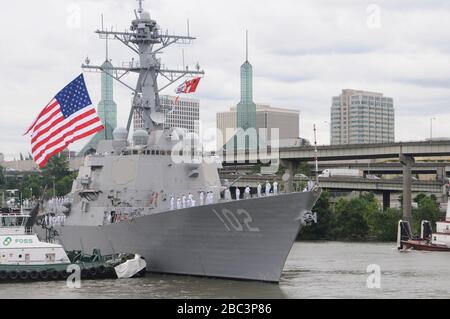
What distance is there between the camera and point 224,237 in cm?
3491

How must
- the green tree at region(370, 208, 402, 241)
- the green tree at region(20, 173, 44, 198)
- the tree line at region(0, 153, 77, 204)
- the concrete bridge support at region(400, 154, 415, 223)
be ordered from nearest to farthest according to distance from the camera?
1. the concrete bridge support at region(400, 154, 415, 223)
2. the green tree at region(20, 173, 44, 198)
3. the green tree at region(370, 208, 402, 241)
4. the tree line at region(0, 153, 77, 204)

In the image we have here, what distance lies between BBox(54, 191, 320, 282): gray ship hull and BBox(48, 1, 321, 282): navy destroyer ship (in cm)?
4

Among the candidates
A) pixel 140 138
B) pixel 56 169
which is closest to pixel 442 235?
pixel 140 138

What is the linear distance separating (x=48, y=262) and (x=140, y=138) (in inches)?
290

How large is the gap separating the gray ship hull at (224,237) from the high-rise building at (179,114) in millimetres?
7050

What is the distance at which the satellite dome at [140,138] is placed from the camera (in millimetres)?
41469

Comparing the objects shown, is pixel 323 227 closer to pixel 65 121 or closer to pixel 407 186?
pixel 407 186

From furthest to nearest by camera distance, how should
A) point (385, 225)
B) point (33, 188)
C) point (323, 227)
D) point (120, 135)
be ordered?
point (33, 188), point (323, 227), point (385, 225), point (120, 135)

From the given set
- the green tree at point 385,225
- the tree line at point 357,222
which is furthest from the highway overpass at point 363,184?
the green tree at point 385,225

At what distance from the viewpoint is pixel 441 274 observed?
41438 mm

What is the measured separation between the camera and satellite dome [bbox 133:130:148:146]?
4147 centimetres

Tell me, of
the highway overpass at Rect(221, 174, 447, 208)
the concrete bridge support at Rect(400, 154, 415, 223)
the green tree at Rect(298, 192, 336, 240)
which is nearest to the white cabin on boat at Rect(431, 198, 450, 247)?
the concrete bridge support at Rect(400, 154, 415, 223)

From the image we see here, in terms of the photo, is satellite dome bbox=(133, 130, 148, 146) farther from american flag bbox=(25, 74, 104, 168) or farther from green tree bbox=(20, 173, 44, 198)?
green tree bbox=(20, 173, 44, 198)
